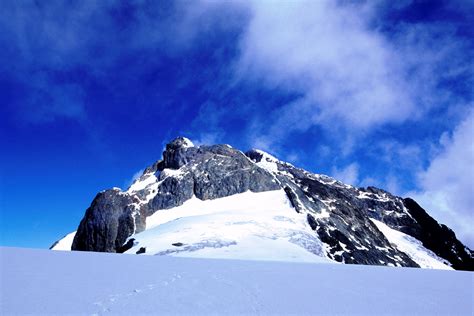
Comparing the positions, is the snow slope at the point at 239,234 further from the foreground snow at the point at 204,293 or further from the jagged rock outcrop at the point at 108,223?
the foreground snow at the point at 204,293

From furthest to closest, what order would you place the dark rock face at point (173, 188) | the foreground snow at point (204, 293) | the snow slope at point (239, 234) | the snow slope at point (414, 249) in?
the snow slope at point (414, 249)
the dark rock face at point (173, 188)
the snow slope at point (239, 234)
the foreground snow at point (204, 293)

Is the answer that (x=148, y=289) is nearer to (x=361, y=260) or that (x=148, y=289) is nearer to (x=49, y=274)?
(x=49, y=274)

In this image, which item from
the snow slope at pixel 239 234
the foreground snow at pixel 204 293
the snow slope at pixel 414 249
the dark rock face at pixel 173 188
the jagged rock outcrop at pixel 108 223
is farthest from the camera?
the snow slope at pixel 414 249

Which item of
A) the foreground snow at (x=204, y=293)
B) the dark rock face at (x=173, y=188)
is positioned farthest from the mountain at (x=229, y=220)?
the foreground snow at (x=204, y=293)

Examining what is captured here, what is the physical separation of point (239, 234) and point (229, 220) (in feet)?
40.8

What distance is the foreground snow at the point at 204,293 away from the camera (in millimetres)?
10312

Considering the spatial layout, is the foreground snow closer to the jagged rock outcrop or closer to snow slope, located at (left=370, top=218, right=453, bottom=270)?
the jagged rock outcrop

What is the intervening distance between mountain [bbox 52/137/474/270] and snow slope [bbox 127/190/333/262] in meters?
0.22

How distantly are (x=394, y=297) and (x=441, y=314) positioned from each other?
92.9 inches

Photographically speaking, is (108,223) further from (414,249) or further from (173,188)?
(414,249)

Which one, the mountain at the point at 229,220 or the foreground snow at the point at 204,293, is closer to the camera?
the foreground snow at the point at 204,293

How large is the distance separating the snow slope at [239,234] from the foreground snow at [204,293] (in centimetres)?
4965

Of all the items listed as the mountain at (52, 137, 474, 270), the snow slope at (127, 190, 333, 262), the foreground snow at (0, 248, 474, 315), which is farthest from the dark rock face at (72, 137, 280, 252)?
the foreground snow at (0, 248, 474, 315)

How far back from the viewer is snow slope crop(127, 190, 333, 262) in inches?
2731
